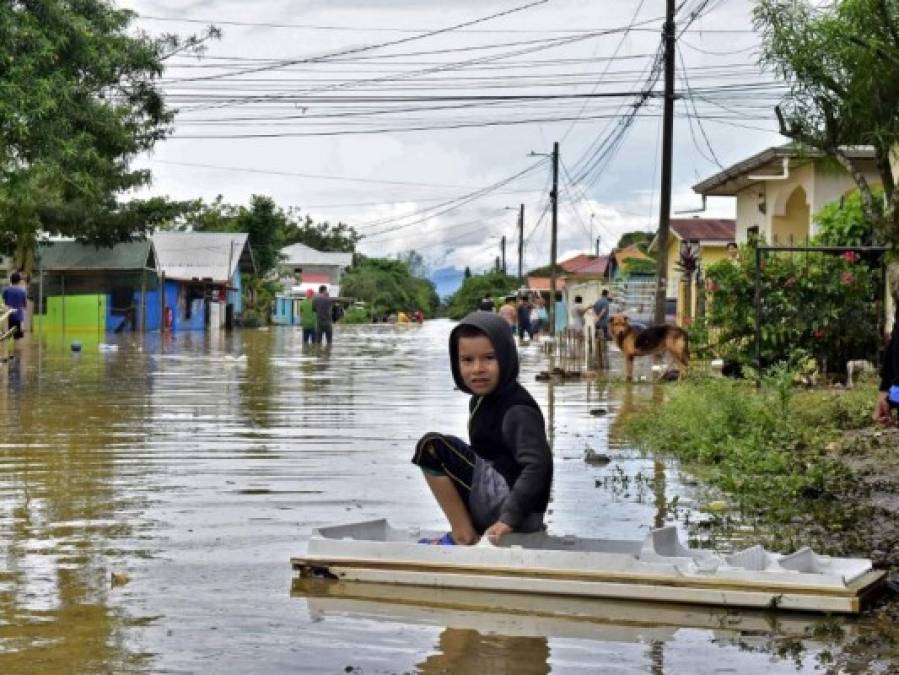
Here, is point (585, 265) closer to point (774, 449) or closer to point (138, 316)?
point (138, 316)

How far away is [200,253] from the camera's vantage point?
71188 millimetres

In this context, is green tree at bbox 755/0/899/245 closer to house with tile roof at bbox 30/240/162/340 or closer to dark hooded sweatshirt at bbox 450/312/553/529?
dark hooded sweatshirt at bbox 450/312/553/529

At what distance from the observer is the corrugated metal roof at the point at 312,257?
12512cm

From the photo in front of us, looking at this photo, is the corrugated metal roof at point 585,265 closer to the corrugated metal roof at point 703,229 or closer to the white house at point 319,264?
the white house at point 319,264

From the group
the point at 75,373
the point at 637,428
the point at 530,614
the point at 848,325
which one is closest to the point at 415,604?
the point at 530,614

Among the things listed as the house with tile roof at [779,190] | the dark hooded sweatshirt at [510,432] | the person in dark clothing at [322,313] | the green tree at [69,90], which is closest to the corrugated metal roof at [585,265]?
the person in dark clothing at [322,313]

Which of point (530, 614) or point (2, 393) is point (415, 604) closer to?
point (530, 614)

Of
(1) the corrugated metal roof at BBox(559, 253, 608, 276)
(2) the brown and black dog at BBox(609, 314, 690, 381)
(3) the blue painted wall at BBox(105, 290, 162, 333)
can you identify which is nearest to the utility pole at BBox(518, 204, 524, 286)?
(1) the corrugated metal roof at BBox(559, 253, 608, 276)

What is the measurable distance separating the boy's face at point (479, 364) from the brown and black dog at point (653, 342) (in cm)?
1634

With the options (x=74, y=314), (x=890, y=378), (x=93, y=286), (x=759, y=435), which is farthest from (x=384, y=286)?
(x=890, y=378)

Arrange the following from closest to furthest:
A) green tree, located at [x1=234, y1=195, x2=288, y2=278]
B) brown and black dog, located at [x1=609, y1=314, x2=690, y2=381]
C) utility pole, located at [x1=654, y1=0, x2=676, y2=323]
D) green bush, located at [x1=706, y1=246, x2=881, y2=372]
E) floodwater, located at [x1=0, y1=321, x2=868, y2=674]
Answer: floodwater, located at [x1=0, y1=321, x2=868, y2=674], green bush, located at [x1=706, y1=246, x2=881, y2=372], brown and black dog, located at [x1=609, y1=314, x2=690, y2=381], utility pole, located at [x1=654, y1=0, x2=676, y2=323], green tree, located at [x1=234, y1=195, x2=288, y2=278]

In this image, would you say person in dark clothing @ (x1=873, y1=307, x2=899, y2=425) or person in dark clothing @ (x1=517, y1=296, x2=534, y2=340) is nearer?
person in dark clothing @ (x1=873, y1=307, x2=899, y2=425)

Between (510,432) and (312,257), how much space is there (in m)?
121

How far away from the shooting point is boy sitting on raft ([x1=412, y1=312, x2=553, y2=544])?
259 inches
